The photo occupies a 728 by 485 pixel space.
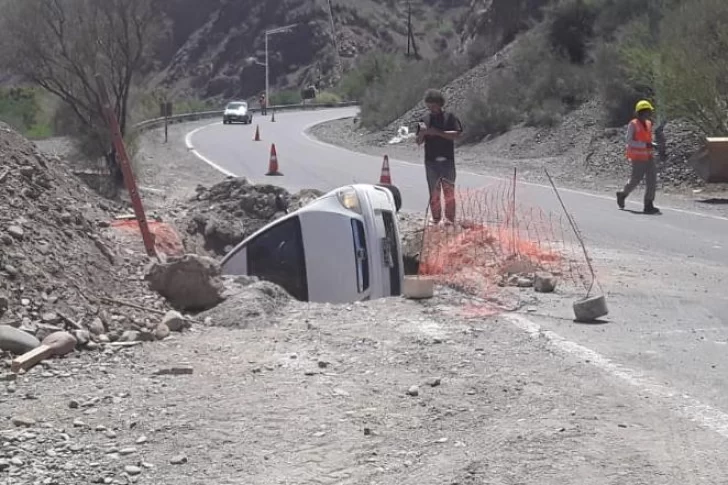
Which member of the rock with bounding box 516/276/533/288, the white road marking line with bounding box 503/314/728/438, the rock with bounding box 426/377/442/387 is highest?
the rock with bounding box 426/377/442/387

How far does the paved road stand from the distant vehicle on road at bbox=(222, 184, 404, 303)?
5.29ft

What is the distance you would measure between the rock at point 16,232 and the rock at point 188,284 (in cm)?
112

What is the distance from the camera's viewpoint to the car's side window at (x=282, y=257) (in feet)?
31.4

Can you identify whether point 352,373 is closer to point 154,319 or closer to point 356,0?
point 154,319

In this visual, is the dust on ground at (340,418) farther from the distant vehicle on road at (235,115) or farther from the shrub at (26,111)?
the distant vehicle on road at (235,115)

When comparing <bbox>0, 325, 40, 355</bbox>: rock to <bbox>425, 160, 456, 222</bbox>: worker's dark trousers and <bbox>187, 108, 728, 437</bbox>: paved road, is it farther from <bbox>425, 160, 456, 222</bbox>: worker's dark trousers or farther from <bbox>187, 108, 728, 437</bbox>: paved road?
<bbox>425, 160, 456, 222</bbox>: worker's dark trousers

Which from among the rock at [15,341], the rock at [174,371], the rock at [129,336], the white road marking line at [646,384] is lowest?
the white road marking line at [646,384]

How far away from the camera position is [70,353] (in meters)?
6.69

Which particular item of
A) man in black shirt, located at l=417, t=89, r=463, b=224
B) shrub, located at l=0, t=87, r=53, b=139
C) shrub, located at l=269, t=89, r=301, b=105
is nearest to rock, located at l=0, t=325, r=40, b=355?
man in black shirt, located at l=417, t=89, r=463, b=224

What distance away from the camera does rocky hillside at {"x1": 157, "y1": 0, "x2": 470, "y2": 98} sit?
120250 millimetres

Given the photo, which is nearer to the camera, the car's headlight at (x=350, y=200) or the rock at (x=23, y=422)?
the rock at (x=23, y=422)

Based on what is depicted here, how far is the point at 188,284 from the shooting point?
8312 mm

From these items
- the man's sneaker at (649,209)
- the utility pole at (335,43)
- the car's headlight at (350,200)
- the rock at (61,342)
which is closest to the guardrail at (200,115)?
the man's sneaker at (649,209)

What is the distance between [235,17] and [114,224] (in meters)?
123
